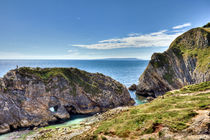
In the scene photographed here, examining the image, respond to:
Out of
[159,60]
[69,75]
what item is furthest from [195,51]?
[69,75]

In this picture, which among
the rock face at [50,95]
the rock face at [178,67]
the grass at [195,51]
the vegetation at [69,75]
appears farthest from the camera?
the rock face at [178,67]

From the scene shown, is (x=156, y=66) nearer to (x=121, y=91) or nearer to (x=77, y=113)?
(x=121, y=91)

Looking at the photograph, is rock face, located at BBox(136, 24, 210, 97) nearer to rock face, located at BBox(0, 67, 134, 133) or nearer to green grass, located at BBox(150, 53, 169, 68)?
green grass, located at BBox(150, 53, 169, 68)

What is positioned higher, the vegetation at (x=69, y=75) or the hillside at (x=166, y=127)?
the vegetation at (x=69, y=75)

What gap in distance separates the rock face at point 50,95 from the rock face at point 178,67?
75.0ft

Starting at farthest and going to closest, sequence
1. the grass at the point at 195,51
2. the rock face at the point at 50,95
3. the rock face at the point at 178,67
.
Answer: the rock face at the point at 178,67
the grass at the point at 195,51
the rock face at the point at 50,95

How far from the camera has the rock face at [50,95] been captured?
3988 cm

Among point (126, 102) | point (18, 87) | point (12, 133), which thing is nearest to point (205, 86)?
point (126, 102)

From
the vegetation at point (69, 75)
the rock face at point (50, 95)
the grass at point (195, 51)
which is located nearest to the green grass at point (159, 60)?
the grass at point (195, 51)

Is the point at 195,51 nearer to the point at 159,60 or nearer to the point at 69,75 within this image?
the point at 159,60

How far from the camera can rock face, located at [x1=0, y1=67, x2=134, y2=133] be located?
3988 cm

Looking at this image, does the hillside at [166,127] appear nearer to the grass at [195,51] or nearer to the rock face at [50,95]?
the rock face at [50,95]

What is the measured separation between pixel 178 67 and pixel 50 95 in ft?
234

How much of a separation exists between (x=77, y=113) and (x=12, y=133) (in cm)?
2060
